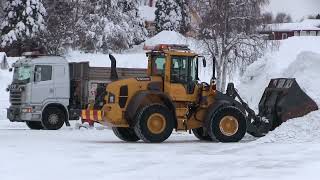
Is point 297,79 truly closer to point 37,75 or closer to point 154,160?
point 37,75

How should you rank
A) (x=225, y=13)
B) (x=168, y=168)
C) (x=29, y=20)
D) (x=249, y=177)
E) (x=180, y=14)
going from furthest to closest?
(x=180, y=14) < (x=29, y=20) < (x=225, y=13) < (x=168, y=168) < (x=249, y=177)

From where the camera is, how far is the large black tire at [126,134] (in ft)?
59.9

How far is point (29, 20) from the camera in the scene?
51.8 m

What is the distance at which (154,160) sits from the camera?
12594mm

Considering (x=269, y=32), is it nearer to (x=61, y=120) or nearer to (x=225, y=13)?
(x=225, y=13)

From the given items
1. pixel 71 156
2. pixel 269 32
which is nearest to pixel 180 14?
pixel 269 32

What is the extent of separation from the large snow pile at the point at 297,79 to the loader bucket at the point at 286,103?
109 cm

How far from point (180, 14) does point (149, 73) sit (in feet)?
179

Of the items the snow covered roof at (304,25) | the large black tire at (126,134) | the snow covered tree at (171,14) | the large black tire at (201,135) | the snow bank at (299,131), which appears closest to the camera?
the snow covered roof at (304,25)

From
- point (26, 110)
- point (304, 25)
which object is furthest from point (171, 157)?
point (26, 110)

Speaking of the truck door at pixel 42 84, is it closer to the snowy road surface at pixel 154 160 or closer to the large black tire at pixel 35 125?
the large black tire at pixel 35 125

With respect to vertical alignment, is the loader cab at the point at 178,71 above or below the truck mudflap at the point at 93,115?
above

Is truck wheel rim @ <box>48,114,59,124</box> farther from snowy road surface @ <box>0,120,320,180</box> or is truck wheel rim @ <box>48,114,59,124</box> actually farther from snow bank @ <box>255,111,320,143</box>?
snow bank @ <box>255,111,320,143</box>

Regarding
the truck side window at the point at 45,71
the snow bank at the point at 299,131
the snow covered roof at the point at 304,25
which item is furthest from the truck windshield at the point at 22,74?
the snow bank at the point at 299,131
